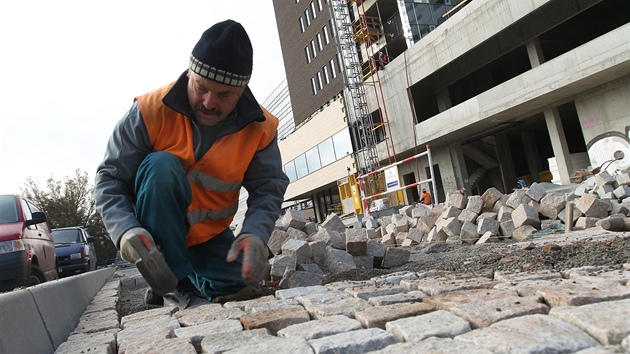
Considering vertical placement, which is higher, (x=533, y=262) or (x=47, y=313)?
(x=47, y=313)

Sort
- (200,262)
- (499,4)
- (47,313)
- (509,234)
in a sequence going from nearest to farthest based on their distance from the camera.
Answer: (47,313)
(200,262)
(509,234)
(499,4)

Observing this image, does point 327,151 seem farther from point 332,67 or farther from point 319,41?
point 319,41

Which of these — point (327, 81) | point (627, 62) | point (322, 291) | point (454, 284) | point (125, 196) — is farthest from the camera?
point (327, 81)

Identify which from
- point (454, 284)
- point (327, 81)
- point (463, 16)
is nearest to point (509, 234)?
point (454, 284)

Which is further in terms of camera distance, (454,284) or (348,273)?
(348,273)

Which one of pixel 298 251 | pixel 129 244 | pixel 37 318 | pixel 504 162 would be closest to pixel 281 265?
pixel 298 251

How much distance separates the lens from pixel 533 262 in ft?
9.86

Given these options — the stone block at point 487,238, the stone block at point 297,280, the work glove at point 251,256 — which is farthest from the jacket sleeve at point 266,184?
the stone block at point 487,238

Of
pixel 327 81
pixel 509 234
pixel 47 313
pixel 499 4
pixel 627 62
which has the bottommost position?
pixel 509 234

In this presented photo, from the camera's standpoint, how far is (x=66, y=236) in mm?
10961

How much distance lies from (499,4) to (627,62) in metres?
4.63

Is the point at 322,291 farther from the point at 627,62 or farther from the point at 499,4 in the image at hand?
the point at 499,4

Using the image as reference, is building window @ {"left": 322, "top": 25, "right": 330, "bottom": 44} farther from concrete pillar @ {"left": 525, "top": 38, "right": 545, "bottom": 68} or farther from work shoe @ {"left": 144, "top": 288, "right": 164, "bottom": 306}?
work shoe @ {"left": 144, "top": 288, "right": 164, "bottom": 306}

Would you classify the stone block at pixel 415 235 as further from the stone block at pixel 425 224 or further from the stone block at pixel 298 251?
the stone block at pixel 298 251
